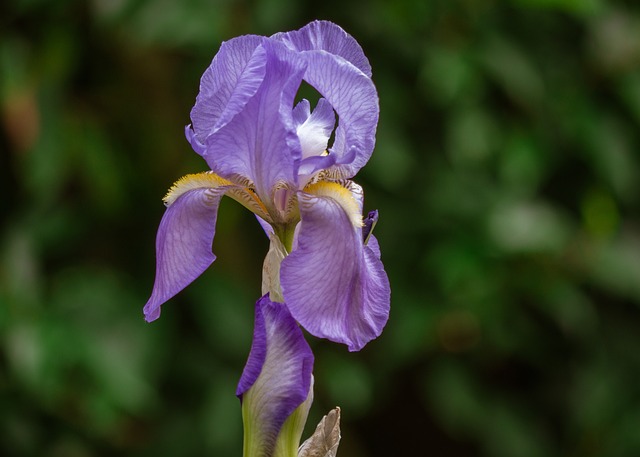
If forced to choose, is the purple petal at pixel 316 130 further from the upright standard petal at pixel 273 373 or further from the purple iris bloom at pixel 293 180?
the upright standard petal at pixel 273 373

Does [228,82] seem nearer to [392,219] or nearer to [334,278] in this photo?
[334,278]

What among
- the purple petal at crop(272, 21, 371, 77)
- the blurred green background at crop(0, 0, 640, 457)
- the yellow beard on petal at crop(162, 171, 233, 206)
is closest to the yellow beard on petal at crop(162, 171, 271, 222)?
the yellow beard on petal at crop(162, 171, 233, 206)

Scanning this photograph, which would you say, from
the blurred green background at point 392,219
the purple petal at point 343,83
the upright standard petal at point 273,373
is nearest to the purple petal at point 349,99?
the purple petal at point 343,83

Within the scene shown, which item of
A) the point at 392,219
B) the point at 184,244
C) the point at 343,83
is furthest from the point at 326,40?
the point at 392,219

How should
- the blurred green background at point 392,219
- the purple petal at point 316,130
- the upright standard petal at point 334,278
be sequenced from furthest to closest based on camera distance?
the blurred green background at point 392,219 < the purple petal at point 316,130 < the upright standard petal at point 334,278

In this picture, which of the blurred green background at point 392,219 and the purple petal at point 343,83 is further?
the blurred green background at point 392,219

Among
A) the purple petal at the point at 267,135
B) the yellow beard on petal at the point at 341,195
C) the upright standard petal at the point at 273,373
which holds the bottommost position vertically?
the upright standard petal at the point at 273,373

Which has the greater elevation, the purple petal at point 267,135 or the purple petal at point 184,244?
the purple petal at point 267,135
